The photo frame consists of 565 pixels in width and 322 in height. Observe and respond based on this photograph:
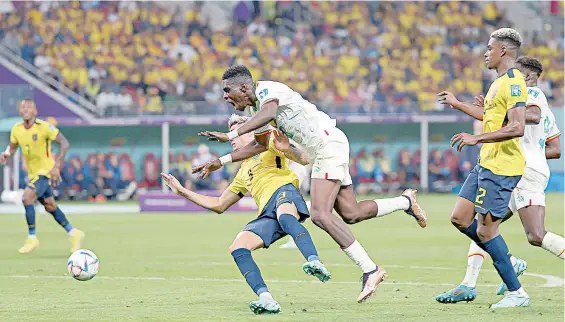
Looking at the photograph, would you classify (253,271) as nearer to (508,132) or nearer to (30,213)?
(508,132)

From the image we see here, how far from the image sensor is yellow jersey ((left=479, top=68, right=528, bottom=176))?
31.0 feet

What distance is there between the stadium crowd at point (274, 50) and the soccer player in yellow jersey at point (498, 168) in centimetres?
2538

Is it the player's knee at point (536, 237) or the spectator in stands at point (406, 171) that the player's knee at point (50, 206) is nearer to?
the player's knee at point (536, 237)

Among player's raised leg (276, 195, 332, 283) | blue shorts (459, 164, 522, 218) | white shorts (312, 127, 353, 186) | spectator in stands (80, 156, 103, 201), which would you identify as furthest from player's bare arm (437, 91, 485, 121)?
spectator in stands (80, 156, 103, 201)

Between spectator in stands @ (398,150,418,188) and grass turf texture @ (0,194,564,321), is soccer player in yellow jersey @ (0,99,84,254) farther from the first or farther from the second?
spectator in stands @ (398,150,418,188)

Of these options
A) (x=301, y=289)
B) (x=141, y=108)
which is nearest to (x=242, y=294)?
(x=301, y=289)

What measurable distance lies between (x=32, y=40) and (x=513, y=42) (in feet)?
92.6

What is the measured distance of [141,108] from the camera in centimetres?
3478

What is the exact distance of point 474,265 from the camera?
1039 cm

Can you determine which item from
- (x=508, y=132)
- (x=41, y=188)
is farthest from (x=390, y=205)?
(x=41, y=188)

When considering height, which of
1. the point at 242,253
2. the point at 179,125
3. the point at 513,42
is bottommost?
the point at 179,125

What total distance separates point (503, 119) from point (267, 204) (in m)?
2.25

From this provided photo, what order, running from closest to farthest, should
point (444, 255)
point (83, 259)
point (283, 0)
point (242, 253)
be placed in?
point (242, 253)
point (83, 259)
point (444, 255)
point (283, 0)

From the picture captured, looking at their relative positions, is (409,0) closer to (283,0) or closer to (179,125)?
(283,0)
